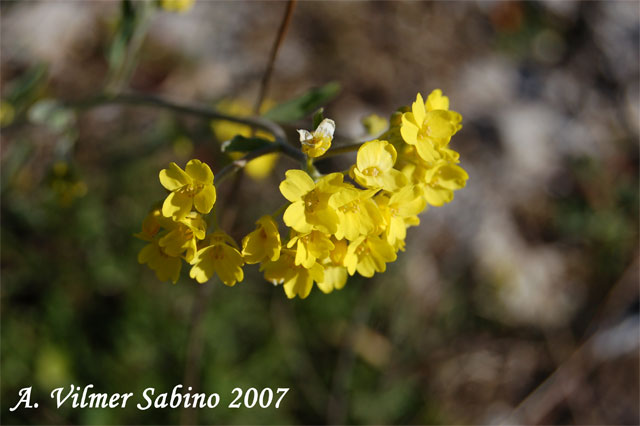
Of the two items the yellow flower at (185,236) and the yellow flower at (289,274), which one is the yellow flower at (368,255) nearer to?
the yellow flower at (289,274)

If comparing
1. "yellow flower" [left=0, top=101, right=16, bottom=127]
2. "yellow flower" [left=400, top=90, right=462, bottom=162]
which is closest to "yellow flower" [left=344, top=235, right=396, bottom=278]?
"yellow flower" [left=400, top=90, right=462, bottom=162]

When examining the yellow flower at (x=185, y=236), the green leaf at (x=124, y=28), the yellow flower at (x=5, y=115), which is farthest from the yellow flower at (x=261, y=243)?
the yellow flower at (x=5, y=115)

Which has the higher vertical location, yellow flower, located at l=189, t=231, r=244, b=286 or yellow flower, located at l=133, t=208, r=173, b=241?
yellow flower, located at l=133, t=208, r=173, b=241

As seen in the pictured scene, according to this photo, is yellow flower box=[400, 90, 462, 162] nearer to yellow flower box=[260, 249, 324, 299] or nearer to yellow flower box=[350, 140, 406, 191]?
yellow flower box=[350, 140, 406, 191]

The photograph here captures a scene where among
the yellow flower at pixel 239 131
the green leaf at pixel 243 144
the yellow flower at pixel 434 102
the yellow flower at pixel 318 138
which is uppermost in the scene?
the yellow flower at pixel 239 131

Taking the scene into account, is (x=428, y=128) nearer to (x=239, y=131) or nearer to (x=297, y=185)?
(x=297, y=185)

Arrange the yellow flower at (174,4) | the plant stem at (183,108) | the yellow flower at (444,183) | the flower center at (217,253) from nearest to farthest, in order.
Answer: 1. the flower center at (217,253)
2. the yellow flower at (444,183)
3. the plant stem at (183,108)
4. the yellow flower at (174,4)

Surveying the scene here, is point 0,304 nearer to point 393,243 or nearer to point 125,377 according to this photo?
point 125,377

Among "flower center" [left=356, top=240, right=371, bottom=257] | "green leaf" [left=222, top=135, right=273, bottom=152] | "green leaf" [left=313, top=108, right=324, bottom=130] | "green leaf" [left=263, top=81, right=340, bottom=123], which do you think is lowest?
"flower center" [left=356, top=240, right=371, bottom=257]
